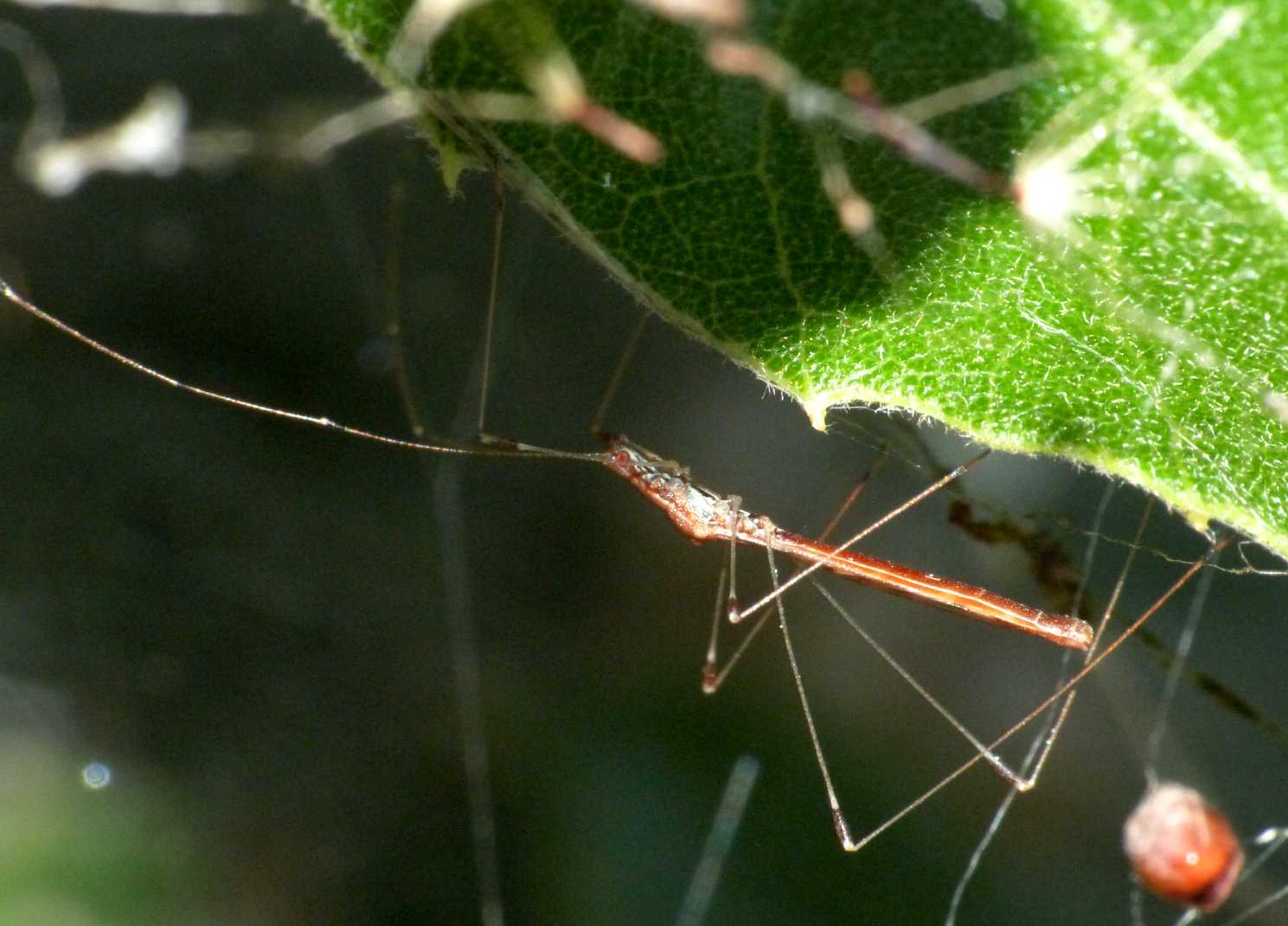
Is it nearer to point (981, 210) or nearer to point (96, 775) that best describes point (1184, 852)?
point (981, 210)

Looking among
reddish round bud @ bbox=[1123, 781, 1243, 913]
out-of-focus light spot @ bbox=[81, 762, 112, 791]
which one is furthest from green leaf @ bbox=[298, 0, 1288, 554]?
out-of-focus light spot @ bbox=[81, 762, 112, 791]

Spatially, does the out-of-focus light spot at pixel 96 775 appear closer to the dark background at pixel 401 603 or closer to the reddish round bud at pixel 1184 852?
the dark background at pixel 401 603

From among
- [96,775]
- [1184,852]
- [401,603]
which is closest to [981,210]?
[1184,852]

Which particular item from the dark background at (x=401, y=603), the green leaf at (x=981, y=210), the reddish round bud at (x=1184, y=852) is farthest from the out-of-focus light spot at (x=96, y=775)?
the reddish round bud at (x=1184, y=852)

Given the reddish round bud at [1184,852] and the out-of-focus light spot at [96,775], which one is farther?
the out-of-focus light spot at [96,775]

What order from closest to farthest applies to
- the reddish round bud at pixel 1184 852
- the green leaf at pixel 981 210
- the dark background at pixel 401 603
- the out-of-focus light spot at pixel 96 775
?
A: the green leaf at pixel 981 210
the reddish round bud at pixel 1184 852
the dark background at pixel 401 603
the out-of-focus light spot at pixel 96 775

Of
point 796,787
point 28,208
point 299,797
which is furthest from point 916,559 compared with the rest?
point 28,208
